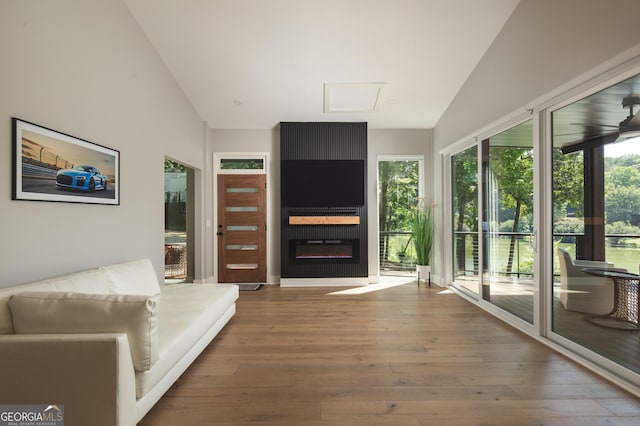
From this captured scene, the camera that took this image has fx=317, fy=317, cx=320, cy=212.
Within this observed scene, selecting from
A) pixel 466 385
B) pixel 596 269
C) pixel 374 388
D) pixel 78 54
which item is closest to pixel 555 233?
pixel 596 269

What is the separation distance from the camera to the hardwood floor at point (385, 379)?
1.93 meters

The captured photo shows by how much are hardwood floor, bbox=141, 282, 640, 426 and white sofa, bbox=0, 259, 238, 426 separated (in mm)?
352

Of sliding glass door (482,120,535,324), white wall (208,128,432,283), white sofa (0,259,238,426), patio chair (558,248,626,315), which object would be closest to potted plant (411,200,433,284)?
white wall (208,128,432,283)

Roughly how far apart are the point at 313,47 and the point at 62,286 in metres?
3.58

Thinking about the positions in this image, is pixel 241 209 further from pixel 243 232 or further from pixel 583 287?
pixel 583 287

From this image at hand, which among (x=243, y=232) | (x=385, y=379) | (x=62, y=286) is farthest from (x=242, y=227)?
(x=385, y=379)

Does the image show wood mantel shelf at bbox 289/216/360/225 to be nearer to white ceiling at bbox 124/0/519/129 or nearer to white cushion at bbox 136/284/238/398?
white ceiling at bbox 124/0/519/129

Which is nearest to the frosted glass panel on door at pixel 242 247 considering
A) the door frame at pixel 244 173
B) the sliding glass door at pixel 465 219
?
the door frame at pixel 244 173

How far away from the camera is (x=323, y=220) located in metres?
5.61

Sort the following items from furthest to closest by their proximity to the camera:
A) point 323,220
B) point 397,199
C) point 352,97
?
point 397,199, point 323,220, point 352,97

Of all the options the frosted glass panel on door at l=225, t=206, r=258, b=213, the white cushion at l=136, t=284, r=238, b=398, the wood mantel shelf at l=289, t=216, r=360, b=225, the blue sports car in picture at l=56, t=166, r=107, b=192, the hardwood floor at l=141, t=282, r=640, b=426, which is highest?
the blue sports car in picture at l=56, t=166, r=107, b=192

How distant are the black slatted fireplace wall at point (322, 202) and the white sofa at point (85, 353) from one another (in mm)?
3523

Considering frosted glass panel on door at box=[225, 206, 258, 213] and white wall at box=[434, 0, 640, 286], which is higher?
white wall at box=[434, 0, 640, 286]

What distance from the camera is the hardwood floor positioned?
193 cm
